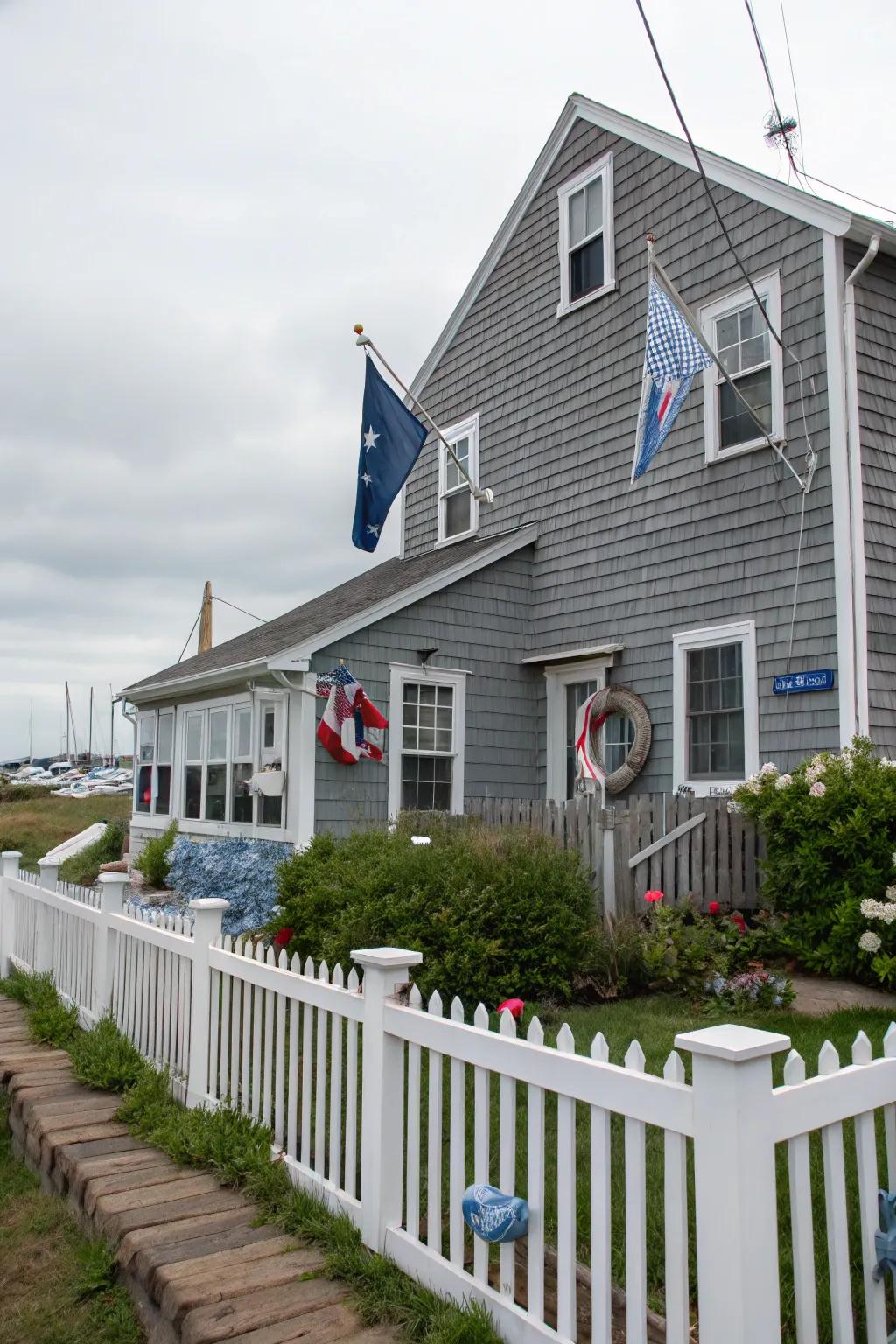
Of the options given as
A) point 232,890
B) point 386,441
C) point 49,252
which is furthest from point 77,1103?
point 49,252

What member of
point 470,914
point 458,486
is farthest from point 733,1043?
point 458,486

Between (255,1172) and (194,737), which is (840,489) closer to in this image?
(255,1172)

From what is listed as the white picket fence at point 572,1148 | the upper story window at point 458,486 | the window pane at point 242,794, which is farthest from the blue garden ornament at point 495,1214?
the upper story window at point 458,486

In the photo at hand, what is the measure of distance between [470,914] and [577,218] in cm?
946

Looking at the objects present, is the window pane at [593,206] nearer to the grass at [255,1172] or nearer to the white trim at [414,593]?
the white trim at [414,593]

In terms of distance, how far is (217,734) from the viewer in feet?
43.4

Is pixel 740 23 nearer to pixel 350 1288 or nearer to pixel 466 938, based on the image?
pixel 466 938

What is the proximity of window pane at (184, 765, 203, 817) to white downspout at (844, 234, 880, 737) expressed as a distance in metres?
8.39

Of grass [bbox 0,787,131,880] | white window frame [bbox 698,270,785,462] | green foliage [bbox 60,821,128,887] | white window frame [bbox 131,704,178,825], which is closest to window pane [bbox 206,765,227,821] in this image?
white window frame [bbox 131,704,178,825]

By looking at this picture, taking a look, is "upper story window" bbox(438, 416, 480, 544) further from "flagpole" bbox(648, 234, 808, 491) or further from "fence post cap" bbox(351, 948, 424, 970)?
"fence post cap" bbox(351, 948, 424, 970)

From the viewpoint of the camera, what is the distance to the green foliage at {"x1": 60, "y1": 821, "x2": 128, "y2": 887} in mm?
17531

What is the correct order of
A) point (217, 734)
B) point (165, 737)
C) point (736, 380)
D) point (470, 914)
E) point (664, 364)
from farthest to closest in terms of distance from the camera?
point (165, 737) < point (217, 734) < point (736, 380) < point (664, 364) < point (470, 914)

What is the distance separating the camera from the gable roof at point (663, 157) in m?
9.18

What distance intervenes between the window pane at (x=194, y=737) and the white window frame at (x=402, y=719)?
336 centimetres
